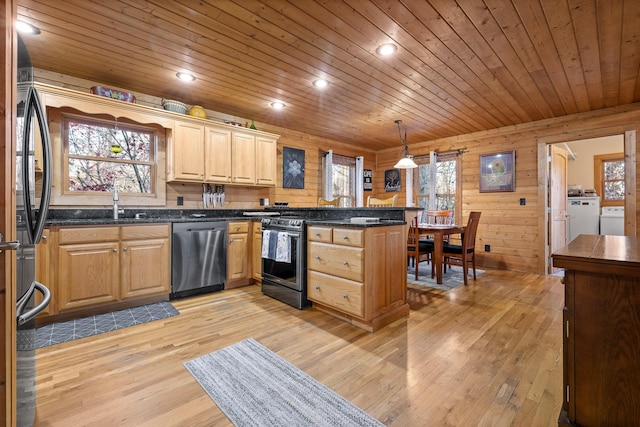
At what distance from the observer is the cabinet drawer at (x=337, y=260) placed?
2420 millimetres

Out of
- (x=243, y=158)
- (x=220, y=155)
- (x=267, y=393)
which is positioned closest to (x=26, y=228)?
(x=267, y=393)

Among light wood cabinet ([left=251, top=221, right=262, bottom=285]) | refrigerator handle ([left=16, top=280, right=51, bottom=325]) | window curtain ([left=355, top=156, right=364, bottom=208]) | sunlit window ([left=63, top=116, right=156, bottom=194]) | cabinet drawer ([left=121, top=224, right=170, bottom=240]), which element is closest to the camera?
refrigerator handle ([left=16, top=280, right=51, bottom=325])

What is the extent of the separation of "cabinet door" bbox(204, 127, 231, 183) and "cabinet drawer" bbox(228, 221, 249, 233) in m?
0.65

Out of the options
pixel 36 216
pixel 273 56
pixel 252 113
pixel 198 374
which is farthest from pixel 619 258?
pixel 252 113

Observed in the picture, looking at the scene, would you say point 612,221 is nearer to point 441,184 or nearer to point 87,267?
point 441,184

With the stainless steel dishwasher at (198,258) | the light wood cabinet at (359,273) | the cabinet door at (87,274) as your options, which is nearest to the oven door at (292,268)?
the light wood cabinet at (359,273)

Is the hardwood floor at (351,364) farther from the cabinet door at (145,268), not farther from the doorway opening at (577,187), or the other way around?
the doorway opening at (577,187)

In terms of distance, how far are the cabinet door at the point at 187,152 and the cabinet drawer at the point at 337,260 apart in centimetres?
187

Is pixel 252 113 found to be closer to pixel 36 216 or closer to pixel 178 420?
pixel 36 216

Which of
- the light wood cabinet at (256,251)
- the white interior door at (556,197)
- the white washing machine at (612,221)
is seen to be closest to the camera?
the light wood cabinet at (256,251)

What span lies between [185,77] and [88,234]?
1833 millimetres

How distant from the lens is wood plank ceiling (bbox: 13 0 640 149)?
2062 mm

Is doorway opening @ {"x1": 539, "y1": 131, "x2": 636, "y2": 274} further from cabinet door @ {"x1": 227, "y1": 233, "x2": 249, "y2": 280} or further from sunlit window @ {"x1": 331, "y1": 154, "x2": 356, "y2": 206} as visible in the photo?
cabinet door @ {"x1": 227, "y1": 233, "x2": 249, "y2": 280}

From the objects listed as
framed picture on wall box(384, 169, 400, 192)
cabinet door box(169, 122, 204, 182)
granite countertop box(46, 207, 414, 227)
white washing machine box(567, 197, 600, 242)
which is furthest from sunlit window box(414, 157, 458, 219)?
cabinet door box(169, 122, 204, 182)
